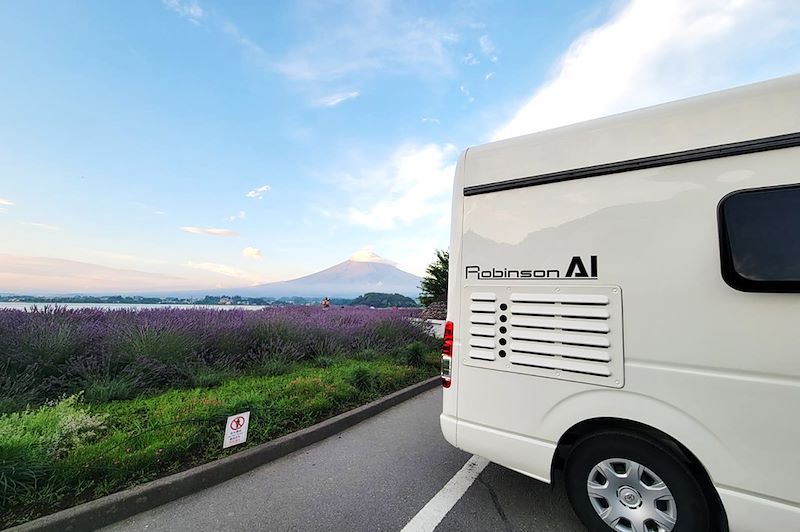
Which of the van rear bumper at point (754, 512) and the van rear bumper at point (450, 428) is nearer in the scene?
the van rear bumper at point (754, 512)

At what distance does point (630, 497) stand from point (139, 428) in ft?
14.0

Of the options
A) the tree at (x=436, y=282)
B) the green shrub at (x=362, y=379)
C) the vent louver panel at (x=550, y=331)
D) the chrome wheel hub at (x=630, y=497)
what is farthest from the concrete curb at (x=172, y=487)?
the tree at (x=436, y=282)

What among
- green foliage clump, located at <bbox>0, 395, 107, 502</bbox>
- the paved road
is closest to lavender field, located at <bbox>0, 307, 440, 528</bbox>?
green foliage clump, located at <bbox>0, 395, 107, 502</bbox>

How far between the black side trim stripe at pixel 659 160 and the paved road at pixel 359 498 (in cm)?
253

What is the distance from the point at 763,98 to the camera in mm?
1924

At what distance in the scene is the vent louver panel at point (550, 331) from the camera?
218cm

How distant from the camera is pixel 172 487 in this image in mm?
2684

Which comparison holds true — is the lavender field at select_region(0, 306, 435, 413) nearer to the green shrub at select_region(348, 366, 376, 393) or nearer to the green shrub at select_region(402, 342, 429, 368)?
the green shrub at select_region(402, 342, 429, 368)

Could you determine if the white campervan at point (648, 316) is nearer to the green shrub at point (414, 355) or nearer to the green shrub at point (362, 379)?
the green shrub at point (362, 379)

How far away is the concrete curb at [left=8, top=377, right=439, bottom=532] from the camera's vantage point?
2.26m

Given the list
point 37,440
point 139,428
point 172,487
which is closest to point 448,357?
point 172,487

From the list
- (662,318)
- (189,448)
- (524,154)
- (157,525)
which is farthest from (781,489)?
(189,448)

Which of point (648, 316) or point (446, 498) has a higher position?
point (648, 316)

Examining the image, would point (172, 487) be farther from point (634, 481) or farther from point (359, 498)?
point (634, 481)
